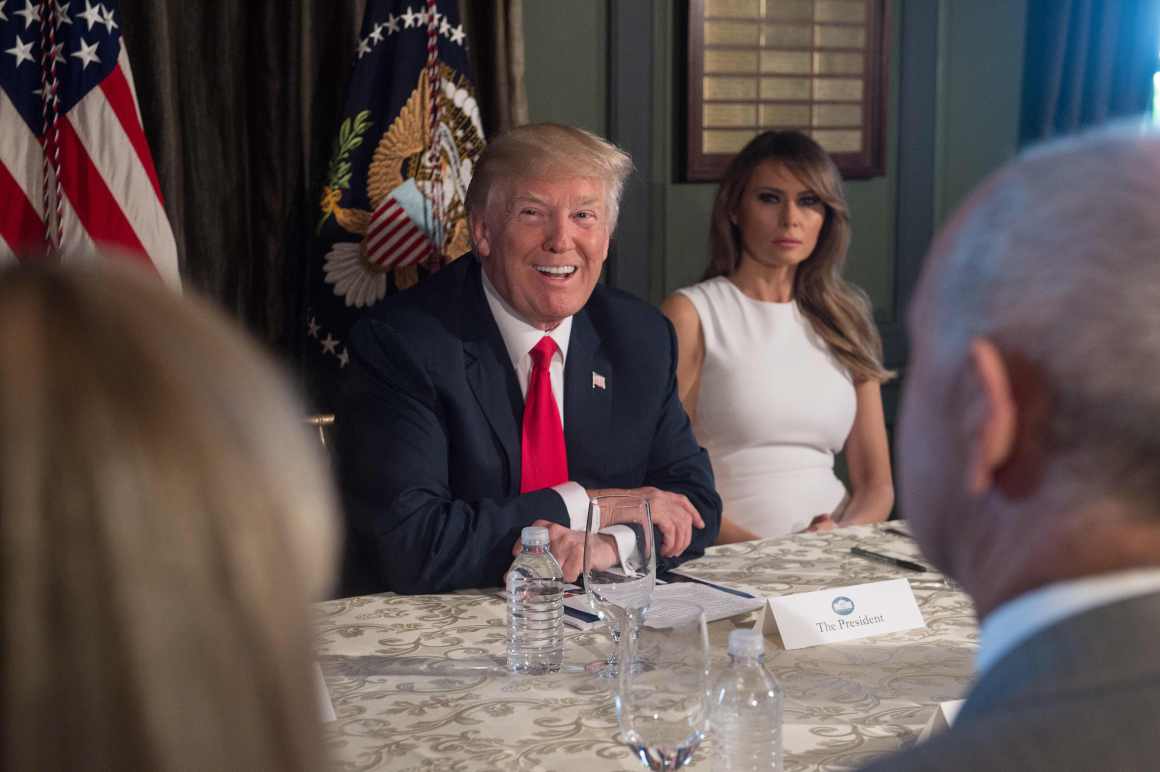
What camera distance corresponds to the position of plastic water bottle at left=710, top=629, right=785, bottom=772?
133 centimetres

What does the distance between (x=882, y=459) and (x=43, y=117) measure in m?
2.22

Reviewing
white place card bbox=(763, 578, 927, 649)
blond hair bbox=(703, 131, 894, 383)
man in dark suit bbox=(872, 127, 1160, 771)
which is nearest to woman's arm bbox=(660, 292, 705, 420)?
blond hair bbox=(703, 131, 894, 383)

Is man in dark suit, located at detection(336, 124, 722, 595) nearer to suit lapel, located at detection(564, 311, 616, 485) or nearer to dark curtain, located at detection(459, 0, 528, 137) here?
suit lapel, located at detection(564, 311, 616, 485)

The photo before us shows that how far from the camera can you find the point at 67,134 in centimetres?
306

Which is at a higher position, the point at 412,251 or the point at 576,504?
the point at 412,251

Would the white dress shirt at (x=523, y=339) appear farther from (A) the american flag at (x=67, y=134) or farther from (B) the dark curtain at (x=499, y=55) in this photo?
(B) the dark curtain at (x=499, y=55)

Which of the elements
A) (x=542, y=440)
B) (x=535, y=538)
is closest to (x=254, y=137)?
(x=542, y=440)

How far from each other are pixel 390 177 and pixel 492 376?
114 cm

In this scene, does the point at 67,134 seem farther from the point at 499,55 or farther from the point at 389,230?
the point at 499,55

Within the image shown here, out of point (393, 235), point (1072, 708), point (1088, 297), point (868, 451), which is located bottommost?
point (868, 451)

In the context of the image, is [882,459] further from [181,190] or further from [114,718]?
[114,718]

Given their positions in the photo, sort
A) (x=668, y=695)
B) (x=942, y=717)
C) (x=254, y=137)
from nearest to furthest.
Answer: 1. (x=668, y=695)
2. (x=942, y=717)
3. (x=254, y=137)

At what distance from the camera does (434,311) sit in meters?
2.54

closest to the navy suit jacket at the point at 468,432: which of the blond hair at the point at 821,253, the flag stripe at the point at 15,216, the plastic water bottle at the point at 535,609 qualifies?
the plastic water bottle at the point at 535,609
